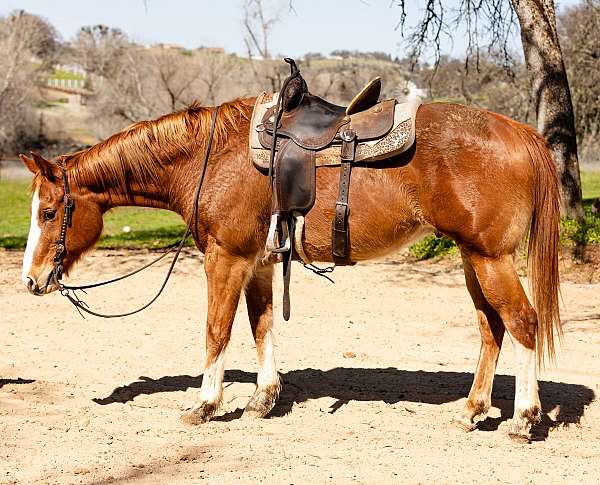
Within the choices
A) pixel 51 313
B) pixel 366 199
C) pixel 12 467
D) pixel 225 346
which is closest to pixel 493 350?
pixel 366 199

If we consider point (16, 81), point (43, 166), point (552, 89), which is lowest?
point (43, 166)

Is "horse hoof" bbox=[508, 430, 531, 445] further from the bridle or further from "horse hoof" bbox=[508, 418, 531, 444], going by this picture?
the bridle

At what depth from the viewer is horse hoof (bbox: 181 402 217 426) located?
522cm

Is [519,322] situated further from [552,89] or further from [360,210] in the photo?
[552,89]

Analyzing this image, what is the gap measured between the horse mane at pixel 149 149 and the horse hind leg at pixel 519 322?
2.03 metres

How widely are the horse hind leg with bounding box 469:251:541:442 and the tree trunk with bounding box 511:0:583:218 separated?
6847 millimetres

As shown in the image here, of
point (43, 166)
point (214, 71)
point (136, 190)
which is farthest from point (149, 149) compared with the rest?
point (214, 71)

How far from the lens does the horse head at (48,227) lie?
5.30 meters

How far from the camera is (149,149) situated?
17.6 feet

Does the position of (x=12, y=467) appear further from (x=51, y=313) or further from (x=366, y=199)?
(x=51, y=313)

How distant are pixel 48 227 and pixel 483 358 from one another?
312 cm

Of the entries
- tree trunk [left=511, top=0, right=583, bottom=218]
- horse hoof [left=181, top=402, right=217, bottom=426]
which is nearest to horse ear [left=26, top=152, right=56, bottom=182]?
horse hoof [left=181, top=402, right=217, bottom=426]

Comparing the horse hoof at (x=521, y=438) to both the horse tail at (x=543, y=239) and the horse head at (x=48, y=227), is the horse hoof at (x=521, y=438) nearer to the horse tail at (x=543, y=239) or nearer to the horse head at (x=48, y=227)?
the horse tail at (x=543, y=239)

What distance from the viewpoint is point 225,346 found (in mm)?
5277
